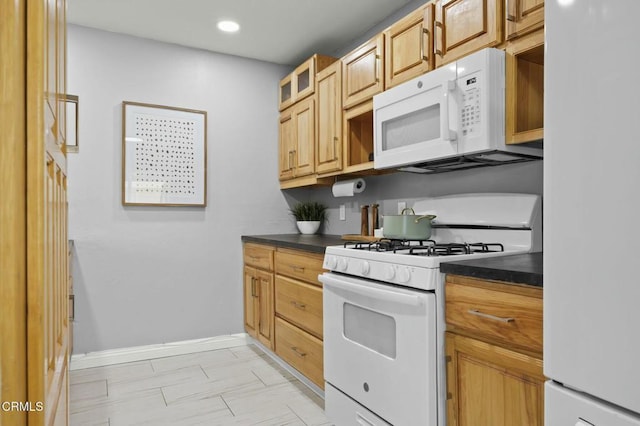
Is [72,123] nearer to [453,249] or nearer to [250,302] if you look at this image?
[250,302]

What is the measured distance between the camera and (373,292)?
5.58 ft

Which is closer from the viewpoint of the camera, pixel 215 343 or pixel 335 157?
pixel 335 157

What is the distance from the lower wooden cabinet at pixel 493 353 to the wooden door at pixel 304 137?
74.2 inches

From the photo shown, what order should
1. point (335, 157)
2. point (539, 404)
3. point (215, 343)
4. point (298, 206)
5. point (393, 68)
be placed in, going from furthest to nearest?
point (298, 206) → point (215, 343) → point (335, 157) → point (393, 68) → point (539, 404)

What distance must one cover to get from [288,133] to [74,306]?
2.08 m

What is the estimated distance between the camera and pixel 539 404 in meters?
1.17

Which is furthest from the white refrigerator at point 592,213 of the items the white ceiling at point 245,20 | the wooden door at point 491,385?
the white ceiling at point 245,20

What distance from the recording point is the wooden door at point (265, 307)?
2.98 meters

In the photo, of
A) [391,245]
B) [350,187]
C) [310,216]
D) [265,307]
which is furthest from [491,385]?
[310,216]

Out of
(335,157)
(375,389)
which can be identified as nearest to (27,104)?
(375,389)

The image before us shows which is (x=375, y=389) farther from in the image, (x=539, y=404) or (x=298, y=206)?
(x=298, y=206)

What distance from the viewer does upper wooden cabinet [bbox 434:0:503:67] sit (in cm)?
172

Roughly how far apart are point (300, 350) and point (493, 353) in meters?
1.46

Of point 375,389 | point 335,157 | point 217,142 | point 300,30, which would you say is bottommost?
point 375,389
